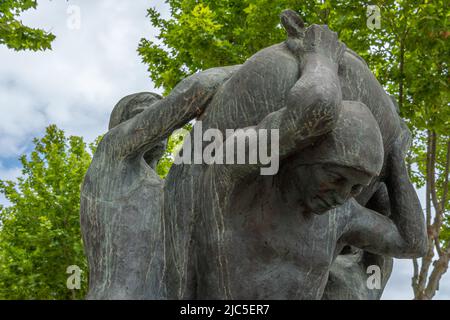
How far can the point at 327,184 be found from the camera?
282cm

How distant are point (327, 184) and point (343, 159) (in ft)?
0.53

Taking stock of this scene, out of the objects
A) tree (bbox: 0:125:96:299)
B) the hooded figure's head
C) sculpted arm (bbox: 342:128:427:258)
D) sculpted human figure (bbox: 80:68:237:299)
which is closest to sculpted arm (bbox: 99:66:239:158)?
sculpted human figure (bbox: 80:68:237:299)

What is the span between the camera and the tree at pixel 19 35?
7.92 metres

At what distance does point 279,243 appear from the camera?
3.04 m

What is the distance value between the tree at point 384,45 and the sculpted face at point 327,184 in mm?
5116

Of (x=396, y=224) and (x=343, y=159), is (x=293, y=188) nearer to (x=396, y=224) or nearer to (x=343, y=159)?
(x=343, y=159)

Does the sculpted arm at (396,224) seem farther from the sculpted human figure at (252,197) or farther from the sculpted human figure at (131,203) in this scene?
the sculpted human figure at (131,203)

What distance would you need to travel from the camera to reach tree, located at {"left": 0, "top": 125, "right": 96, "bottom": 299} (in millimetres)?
10945

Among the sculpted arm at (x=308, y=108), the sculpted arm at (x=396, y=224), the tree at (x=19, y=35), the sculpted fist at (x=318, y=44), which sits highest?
the tree at (x=19, y=35)

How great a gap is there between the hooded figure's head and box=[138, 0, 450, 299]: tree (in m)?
5.09

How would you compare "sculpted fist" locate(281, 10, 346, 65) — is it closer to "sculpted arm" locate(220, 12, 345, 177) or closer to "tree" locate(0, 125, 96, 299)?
"sculpted arm" locate(220, 12, 345, 177)

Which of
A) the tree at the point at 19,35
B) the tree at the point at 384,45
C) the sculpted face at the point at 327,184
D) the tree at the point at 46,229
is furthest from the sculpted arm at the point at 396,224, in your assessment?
the tree at the point at 46,229

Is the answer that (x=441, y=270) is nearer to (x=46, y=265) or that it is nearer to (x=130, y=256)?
(x=130, y=256)
